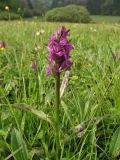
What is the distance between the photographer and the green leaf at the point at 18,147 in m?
1.17

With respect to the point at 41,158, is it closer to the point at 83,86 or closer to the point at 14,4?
the point at 83,86

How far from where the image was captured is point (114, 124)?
4.70ft

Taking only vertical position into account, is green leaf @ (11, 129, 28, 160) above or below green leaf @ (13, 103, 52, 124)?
below

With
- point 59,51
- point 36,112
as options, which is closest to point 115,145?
point 36,112

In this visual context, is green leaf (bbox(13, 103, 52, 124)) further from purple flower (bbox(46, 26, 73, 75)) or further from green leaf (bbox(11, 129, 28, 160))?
purple flower (bbox(46, 26, 73, 75))

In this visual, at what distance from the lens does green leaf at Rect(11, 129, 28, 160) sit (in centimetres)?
117

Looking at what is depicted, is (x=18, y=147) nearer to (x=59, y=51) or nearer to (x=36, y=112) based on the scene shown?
(x=36, y=112)

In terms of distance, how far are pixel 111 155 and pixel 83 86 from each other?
0.70m

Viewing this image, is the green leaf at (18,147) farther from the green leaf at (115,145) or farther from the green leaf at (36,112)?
the green leaf at (115,145)

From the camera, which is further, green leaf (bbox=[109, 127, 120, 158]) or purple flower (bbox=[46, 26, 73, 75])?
green leaf (bbox=[109, 127, 120, 158])

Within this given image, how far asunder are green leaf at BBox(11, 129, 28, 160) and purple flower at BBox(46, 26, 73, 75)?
266 millimetres

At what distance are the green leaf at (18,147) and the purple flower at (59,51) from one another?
27 cm

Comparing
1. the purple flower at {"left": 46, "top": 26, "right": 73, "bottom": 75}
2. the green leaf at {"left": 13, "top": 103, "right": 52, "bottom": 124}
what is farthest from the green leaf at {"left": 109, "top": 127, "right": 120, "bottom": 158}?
the purple flower at {"left": 46, "top": 26, "right": 73, "bottom": 75}

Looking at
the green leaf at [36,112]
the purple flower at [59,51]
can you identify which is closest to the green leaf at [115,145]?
the green leaf at [36,112]
